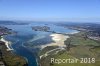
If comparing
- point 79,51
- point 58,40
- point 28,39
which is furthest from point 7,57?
point 79,51

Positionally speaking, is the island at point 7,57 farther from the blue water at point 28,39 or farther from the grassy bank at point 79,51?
the grassy bank at point 79,51

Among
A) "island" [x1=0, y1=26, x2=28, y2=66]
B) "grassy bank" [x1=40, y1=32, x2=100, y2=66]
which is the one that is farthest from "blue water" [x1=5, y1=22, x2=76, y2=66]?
"grassy bank" [x1=40, y1=32, x2=100, y2=66]

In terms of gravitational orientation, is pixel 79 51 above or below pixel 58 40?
below

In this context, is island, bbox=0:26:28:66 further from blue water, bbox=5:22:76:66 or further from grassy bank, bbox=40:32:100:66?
grassy bank, bbox=40:32:100:66

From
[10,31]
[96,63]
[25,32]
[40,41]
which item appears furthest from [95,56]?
[10,31]

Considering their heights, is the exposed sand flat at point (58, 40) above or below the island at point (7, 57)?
above

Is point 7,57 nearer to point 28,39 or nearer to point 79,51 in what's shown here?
point 28,39

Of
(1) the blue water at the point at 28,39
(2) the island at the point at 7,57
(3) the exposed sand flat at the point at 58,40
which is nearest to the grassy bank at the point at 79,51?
(3) the exposed sand flat at the point at 58,40

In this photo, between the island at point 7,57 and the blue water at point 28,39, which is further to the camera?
Result: the blue water at point 28,39

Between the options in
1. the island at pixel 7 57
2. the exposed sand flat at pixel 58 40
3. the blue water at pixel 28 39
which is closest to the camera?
the island at pixel 7 57
